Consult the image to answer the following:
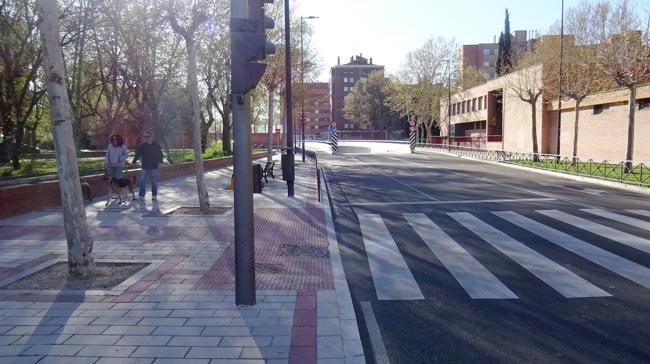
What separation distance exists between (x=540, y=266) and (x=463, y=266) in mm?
1044

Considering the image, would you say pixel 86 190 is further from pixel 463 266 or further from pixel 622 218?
pixel 622 218

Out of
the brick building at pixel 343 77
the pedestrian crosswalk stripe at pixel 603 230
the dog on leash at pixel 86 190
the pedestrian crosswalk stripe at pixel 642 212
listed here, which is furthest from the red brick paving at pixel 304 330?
the brick building at pixel 343 77

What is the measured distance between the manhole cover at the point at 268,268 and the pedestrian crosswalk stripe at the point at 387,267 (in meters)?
1.26

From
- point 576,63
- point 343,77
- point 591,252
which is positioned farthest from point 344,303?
point 343,77

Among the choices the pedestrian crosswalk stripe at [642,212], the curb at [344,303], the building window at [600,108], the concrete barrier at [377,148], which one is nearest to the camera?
the curb at [344,303]

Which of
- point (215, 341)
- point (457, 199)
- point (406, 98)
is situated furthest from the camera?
point (406, 98)

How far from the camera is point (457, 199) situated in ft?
46.2

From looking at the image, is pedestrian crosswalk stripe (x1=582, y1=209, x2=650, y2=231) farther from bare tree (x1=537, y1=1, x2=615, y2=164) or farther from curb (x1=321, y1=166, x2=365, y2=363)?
bare tree (x1=537, y1=1, x2=615, y2=164)

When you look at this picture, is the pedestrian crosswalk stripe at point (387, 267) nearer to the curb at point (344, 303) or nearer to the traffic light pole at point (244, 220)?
the curb at point (344, 303)

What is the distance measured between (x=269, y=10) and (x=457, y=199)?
18.4 metres

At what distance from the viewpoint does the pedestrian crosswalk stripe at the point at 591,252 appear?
6496 millimetres

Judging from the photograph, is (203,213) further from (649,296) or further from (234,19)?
(649,296)

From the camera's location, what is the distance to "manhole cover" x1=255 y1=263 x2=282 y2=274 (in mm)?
6605

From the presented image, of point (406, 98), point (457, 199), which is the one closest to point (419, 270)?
point (457, 199)
